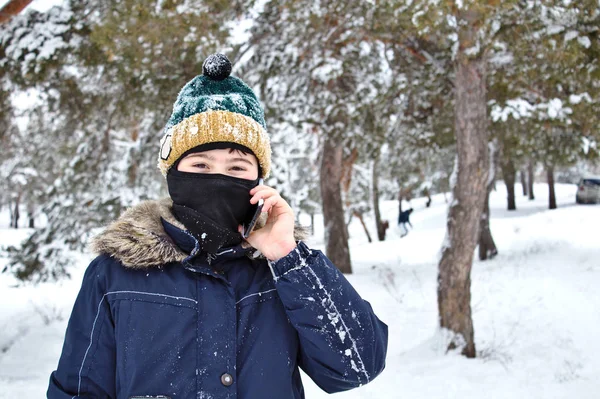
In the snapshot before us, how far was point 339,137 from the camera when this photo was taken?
10.6 meters

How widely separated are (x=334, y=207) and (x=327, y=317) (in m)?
11.4

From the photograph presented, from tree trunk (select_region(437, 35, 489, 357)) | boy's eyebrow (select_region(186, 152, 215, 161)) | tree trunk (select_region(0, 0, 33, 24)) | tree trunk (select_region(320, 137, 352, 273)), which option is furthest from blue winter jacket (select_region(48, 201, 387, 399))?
tree trunk (select_region(320, 137, 352, 273))

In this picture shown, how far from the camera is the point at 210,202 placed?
1.73 meters

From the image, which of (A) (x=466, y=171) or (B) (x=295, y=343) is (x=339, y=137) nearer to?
(A) (x=466, y=171)

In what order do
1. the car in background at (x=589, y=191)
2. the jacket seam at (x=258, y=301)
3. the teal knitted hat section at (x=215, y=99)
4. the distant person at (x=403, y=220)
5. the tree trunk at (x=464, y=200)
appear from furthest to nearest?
1. the car in background at (x=589, y=191)
2. the distant person at (x=403, y=220)
3. the tree trunk at (x=464, y=200)
4. the teal knitted hat section at (x=215, y=99)
5. the jacket seam at (x=258, y=301)

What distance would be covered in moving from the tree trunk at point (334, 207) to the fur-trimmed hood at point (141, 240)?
35.6 feet

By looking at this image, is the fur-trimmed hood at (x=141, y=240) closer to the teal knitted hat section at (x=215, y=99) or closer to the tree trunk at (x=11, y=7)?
the teal knitted hat section at (x=215, y=99)

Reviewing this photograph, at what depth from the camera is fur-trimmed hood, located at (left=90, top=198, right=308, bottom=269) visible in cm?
157

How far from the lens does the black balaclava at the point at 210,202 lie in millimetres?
1674

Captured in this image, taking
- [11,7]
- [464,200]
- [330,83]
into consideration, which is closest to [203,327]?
[11,7]

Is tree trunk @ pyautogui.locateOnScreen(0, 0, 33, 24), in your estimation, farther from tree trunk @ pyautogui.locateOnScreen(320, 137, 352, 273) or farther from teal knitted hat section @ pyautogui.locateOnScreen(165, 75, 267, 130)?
tree trunk @ pyautogui.locateOnScreen(320, 137, 352, 273)

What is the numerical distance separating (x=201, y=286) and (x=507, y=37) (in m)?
6.84

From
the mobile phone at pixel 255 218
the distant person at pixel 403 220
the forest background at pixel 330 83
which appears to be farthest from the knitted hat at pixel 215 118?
the distant person at pixel 403 220

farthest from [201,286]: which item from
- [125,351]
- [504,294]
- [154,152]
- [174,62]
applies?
[504,294]
